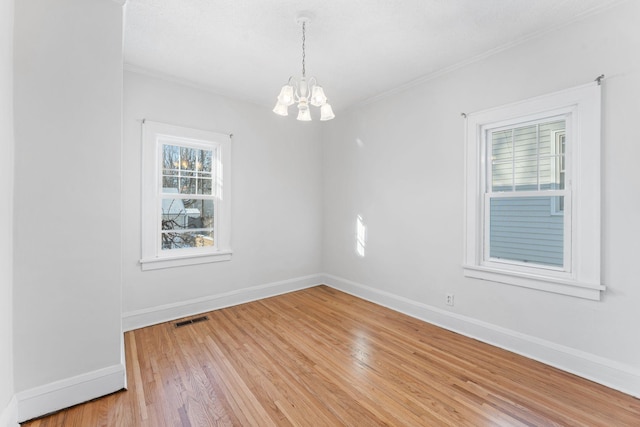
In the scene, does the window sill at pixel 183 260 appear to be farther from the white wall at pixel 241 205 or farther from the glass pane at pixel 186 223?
the glass pane at pixel 186 223

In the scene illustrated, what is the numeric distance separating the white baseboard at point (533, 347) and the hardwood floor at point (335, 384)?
9 cm

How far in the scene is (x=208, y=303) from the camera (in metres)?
3.56

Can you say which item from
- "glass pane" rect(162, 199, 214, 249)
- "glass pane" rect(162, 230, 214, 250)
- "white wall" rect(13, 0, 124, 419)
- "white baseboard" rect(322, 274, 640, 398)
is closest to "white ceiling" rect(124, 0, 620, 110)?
"white wall" rect(13, 0, 124, 419)

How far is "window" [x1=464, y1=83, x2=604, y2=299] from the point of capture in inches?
86.6

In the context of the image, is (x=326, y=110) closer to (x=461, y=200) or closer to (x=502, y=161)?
(x=461, y=200)

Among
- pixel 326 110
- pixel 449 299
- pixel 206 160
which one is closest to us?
pixel 326 110

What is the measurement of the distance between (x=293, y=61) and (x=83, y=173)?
205 cm

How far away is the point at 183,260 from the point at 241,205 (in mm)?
978

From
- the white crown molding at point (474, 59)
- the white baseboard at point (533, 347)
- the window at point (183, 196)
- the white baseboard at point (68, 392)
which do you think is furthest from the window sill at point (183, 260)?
the white crown molding at point (474, 59)

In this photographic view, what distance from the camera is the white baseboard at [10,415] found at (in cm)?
155

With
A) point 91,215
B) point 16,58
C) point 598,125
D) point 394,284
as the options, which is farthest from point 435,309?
point 16,58

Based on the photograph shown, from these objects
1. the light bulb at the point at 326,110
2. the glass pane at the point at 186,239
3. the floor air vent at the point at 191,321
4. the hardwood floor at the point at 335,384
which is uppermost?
the light bulb at the point at 326,110

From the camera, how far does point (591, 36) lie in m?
2.18

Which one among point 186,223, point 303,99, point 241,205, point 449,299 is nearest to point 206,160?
point 241,205
